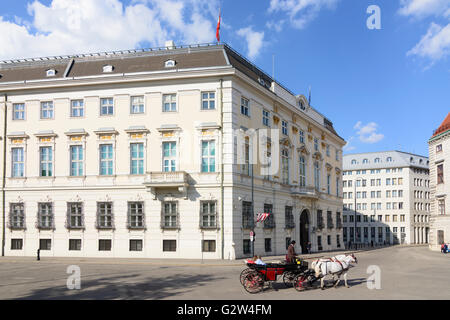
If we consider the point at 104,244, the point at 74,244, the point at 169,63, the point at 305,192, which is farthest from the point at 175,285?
the point at 305,192

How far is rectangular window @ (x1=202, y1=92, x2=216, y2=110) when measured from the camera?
1460 inches

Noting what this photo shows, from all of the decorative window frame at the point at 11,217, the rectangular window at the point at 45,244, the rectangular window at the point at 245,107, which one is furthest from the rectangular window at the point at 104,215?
the rectangular window at the point at 245,107

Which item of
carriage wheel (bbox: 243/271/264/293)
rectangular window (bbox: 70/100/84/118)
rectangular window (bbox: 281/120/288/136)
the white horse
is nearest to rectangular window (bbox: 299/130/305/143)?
rectangular window (bbox: 281/120/288/136)

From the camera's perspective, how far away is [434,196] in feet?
201

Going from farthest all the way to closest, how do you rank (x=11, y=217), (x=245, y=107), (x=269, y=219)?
(x=269, y=219)
(x=11, y=217)
(x=245, y=107)

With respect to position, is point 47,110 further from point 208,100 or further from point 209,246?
point 209,246

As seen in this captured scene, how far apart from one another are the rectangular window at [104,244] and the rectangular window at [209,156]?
31.9 ft

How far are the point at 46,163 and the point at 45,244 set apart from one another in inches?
268

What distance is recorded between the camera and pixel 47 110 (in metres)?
40.0

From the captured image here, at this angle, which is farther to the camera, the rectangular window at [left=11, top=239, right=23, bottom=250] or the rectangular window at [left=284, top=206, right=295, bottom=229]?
the rectangular window at [left=284, top=206, right=295, bottom=229]

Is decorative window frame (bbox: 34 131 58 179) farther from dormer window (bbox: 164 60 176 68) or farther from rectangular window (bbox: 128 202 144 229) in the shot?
dormer window (bbox: 164 60 176 68)

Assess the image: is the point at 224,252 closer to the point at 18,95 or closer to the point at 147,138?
the point at 147,138

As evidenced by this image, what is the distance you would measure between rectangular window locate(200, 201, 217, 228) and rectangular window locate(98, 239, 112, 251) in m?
7.89
